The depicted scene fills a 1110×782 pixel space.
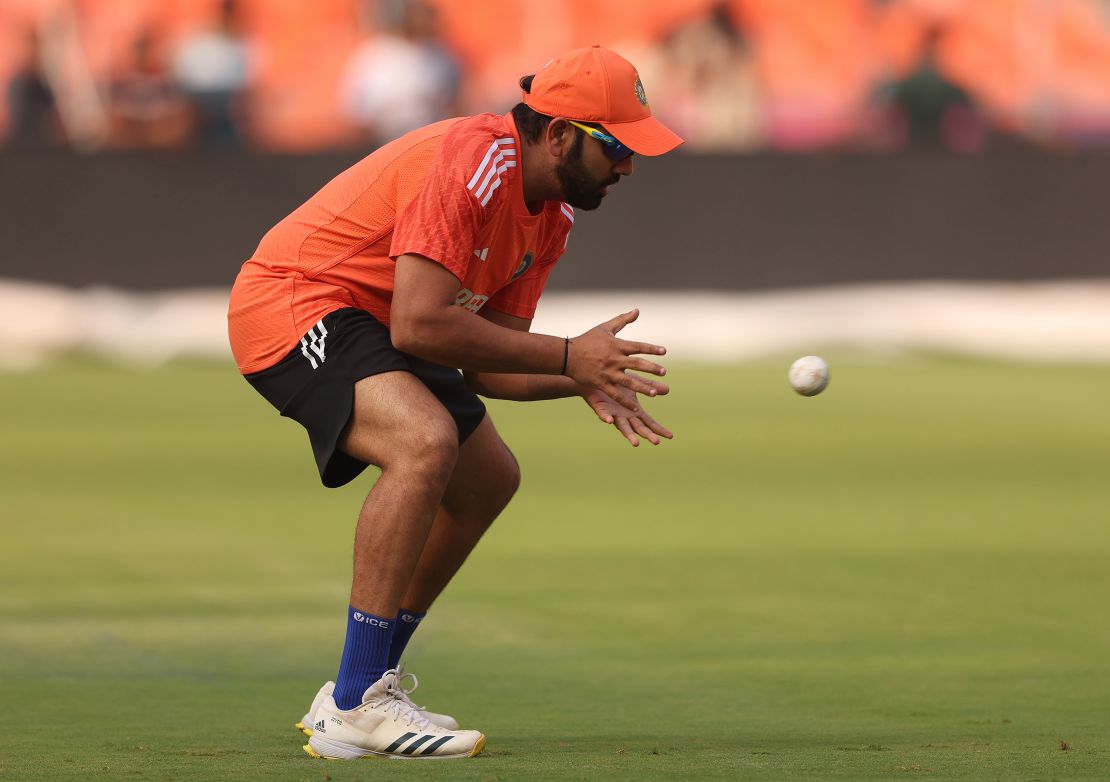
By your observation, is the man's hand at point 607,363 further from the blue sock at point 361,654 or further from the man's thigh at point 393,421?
the blue sock at point 361,654

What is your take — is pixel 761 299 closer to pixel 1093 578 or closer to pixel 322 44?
pixel 322 44

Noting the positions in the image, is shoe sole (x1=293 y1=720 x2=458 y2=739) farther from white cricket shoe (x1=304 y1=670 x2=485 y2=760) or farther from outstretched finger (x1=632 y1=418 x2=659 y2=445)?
outstretched finger (x1=632 y1=418 x2=659 y2=445)

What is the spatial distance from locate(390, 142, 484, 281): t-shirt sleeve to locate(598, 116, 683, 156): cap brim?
0.44m

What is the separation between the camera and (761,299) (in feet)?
65.8

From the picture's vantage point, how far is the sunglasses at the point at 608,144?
18.4ft

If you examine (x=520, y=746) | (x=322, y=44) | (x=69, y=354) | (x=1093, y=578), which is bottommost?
(x=520, y=746)

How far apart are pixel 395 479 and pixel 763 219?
1495 cm

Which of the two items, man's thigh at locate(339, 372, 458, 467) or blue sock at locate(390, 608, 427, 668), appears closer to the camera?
man's thigh at locate(339, 372, 458, 467)

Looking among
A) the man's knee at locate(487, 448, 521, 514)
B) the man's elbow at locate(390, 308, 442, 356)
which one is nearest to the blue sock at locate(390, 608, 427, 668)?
the man's knee at locate(487, 448, 521, 514)

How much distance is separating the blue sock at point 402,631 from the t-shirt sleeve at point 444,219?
121cm

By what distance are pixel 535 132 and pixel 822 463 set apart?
322 inches

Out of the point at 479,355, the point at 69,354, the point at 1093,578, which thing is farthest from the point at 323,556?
the point at 69,354

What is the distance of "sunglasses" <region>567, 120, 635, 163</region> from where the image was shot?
5621 mm

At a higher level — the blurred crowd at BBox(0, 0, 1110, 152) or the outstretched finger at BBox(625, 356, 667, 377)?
the blurred crowd at BBox(0, 0, 1110, 152)
